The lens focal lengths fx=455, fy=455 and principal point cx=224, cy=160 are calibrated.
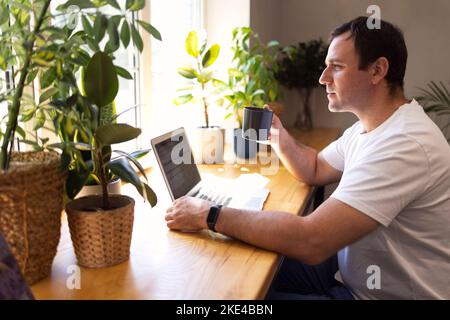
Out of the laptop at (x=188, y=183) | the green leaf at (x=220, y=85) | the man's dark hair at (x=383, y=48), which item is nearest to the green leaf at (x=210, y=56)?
the green leaf at (x=220, y=85)

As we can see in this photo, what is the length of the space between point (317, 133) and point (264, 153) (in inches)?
38.5

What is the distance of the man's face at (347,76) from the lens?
1.45 metres

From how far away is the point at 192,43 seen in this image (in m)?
2.09

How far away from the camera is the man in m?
1.17

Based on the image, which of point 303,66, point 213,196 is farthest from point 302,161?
point 303,66

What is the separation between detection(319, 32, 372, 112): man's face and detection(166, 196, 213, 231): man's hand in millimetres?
595

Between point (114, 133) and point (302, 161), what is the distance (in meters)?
1.04

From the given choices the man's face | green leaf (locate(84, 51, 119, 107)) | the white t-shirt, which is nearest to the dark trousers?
the white t-shirt

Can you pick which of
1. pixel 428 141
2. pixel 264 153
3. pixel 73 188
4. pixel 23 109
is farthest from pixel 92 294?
pixel 264 153

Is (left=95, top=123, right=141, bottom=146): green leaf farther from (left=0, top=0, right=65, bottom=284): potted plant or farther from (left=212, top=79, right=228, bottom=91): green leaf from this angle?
(left=212, top=79, right=228, bottom=91): green leaf

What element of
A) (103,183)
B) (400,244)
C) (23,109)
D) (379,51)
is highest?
(379,51)

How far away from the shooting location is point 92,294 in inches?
36.4

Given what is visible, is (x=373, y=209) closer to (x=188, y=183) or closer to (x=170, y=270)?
(x=170, y=270)

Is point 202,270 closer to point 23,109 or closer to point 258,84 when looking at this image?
point 23,109
